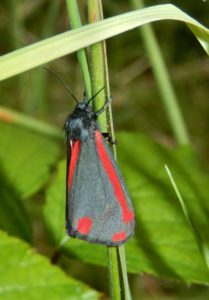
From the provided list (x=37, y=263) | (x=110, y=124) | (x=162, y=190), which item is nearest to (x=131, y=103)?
(x=162, y=190)

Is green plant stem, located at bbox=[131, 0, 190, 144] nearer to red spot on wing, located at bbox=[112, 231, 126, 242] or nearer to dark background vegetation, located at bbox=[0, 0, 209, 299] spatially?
red spot on wing, located at bbox=[112, 231, 126, 242]

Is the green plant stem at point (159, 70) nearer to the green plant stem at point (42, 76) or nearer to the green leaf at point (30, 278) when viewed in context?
the green plant stem at point (42, 76)

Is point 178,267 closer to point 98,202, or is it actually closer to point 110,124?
point 98,202

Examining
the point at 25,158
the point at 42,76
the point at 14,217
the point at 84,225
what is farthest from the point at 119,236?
the point at 42,76

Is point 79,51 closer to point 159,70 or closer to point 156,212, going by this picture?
point 156,212

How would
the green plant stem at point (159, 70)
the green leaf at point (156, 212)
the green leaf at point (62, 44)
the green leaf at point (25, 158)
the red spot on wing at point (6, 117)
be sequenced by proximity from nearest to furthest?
the green leaf at point (62, 44)
the green leaf at point (156, 212)
the green leaf at point (25, 158)
the green plant stem at point (159, 70)
the red spot on wing at point (6, 117)

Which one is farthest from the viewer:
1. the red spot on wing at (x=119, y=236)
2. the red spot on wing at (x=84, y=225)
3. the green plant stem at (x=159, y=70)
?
the green plant stem at (x=159, y=70)

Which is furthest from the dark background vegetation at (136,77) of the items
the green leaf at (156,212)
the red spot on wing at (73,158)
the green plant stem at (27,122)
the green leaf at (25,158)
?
the red spot on wing at (73,158)
